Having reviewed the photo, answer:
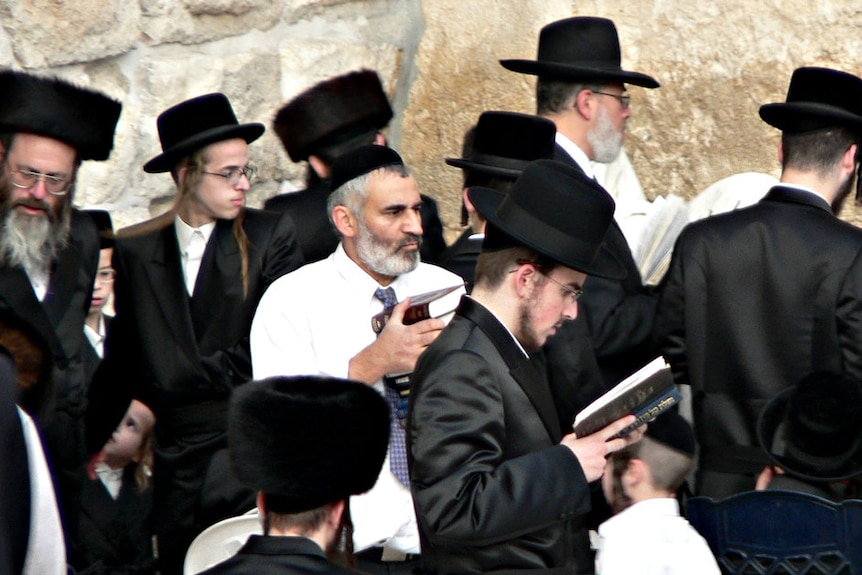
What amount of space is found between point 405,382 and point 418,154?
2573 millimetres

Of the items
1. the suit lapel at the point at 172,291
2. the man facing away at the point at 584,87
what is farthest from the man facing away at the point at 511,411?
the suit lapel at the point at 172,291

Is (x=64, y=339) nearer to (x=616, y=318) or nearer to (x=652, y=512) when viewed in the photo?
(x=616, y=318)

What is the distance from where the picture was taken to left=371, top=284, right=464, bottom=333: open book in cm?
405

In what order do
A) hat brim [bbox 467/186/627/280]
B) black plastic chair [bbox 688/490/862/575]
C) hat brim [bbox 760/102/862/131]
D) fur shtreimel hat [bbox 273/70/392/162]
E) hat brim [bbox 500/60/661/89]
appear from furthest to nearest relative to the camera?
fur shtreimel hat [bbox 273/70/392/162] → hat brim [bbox 500/60/661/89] → hat brim [bbox 760/102/862/131] → black plastic chair [bbox 688/490/862/575] → hat brim [bbox 467/186/627/280]

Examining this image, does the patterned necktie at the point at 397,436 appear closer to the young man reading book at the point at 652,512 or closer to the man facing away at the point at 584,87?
the young man reading book at the point at 652,512

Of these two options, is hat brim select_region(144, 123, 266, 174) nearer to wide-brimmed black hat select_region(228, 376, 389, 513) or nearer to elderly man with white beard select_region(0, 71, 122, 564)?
elderly man with white beard select_region(0, 71, 122, 564)

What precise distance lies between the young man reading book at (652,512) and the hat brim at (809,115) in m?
0.99

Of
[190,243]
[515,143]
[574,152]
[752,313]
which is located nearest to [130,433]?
[190,243]

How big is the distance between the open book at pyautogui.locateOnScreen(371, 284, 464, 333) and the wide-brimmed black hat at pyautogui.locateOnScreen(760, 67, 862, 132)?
113cm

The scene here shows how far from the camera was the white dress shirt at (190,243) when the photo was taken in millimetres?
5004

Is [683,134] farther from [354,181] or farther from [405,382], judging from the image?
[405,382]

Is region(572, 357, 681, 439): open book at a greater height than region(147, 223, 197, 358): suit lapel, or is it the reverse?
region(572, 357, 681, 439): open book

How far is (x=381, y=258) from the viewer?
441 centimetres

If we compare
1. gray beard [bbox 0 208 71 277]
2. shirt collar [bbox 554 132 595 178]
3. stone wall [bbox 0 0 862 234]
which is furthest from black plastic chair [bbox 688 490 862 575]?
stone wall [bbox 0 0 862 234]
